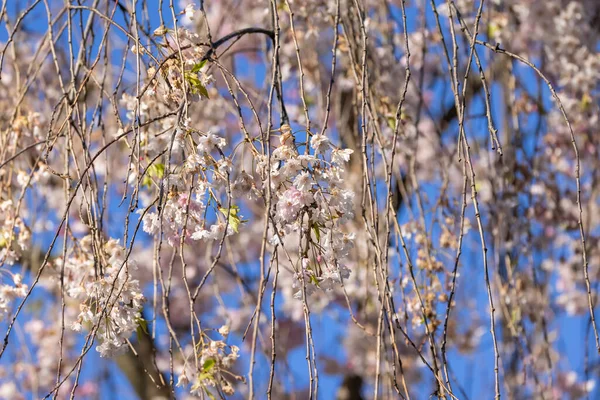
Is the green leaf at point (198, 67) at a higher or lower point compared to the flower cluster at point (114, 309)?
higher

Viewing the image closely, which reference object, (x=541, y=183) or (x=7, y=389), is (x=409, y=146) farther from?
(x=7, y=389)

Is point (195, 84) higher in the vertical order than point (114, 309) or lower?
higher

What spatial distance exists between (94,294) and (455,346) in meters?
2.82

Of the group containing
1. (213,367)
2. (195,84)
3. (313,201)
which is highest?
(195,84)

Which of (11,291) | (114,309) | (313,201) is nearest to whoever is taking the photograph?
(313,201)

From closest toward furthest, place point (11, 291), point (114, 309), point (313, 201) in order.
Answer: point (313, 201), point (114, 309), point (11, 291)

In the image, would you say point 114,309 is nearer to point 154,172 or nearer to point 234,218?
point 234,218

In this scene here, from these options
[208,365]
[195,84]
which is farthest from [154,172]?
[208,365]

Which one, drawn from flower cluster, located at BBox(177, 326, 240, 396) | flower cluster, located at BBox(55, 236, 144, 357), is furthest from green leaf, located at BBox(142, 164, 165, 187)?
flower cluster, located at BBox(177, 326, 240, 396)

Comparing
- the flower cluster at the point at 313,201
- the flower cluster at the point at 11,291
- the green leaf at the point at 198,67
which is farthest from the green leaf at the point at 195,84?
the flower cluster at the point at 11,291

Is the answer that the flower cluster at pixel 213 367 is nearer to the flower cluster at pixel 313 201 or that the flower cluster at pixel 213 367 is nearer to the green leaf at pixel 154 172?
the flower cluster at pixel 313 201

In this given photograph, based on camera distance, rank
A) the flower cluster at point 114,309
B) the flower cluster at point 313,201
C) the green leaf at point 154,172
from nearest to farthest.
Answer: the flower cluster at point 313,201 → the flower cluster at point 114,309 → the green leaf at point 154,172

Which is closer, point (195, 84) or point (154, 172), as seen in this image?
point (195, 84)

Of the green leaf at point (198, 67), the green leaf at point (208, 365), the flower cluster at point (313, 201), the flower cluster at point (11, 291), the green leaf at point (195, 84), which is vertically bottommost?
the green leaf at point (208, 365)
